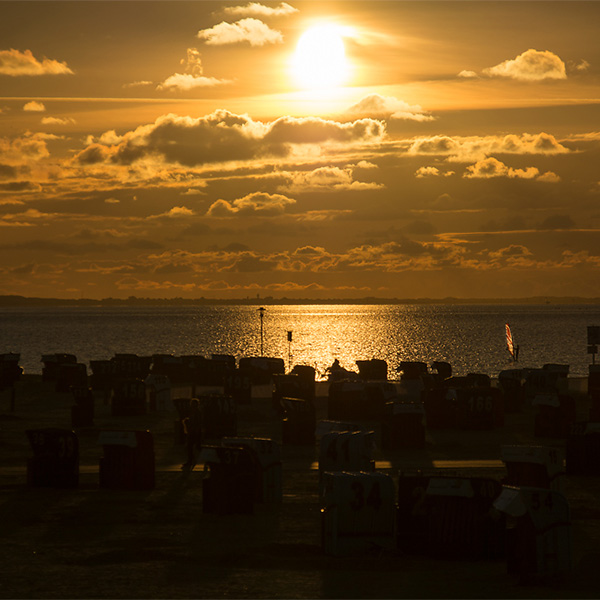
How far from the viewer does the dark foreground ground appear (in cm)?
1848

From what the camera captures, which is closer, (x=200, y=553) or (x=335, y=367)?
(x=200, y=553)

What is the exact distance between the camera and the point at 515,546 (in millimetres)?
19719

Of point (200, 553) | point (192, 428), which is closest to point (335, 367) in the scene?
point (192, 428)

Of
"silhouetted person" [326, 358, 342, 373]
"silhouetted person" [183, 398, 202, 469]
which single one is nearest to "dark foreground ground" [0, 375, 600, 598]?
"silhouetted person" [183, 398, 202, 469]

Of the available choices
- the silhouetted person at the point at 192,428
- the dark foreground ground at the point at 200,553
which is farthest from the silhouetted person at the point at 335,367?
the dark foreground ground at the point at 200,553

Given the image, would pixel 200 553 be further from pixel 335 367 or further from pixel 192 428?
pixel 335 367

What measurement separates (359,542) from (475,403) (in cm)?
2754

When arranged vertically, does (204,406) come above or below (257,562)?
above

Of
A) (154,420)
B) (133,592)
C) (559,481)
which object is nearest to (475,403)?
(154,420)

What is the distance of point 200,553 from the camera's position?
70.5 ft

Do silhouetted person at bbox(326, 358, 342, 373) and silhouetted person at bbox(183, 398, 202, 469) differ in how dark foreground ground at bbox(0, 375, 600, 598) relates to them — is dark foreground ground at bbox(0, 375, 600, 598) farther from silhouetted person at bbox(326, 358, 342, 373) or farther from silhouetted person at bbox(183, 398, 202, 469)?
silhouetted person at bbox(326, 358, 342, 373)

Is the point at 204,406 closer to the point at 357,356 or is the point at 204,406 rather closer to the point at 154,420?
the point at 154,420

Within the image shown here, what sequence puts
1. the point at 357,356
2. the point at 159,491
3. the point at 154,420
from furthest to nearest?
the point at 357,356
the point at 154,420
the point at 159,491

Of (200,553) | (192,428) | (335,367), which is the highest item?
(335,367)
